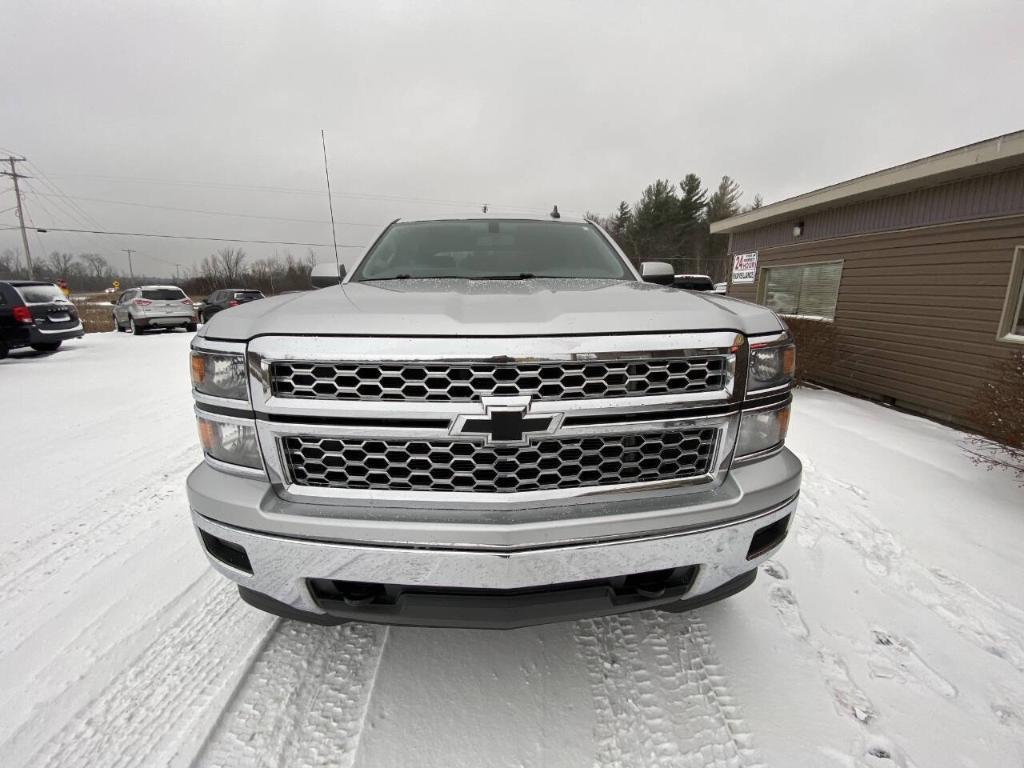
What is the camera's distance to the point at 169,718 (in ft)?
5.14

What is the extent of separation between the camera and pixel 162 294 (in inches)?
648

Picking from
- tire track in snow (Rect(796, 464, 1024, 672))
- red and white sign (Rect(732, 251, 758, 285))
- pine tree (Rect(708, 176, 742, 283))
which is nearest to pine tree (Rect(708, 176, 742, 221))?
pine tree (Rect(708, 176, 742, 283))

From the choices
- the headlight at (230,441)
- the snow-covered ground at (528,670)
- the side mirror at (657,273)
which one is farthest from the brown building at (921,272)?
the headlight at (230,441)

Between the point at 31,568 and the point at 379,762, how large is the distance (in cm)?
238

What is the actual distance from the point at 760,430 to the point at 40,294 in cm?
1468

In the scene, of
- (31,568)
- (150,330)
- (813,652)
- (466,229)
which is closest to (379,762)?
(813,652)

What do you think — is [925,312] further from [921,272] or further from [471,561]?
[471,561]

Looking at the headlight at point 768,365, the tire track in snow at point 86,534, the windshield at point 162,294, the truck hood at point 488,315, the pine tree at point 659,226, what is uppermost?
the pine tree at point 659,226

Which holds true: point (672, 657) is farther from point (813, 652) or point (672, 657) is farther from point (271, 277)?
point (271, 277)

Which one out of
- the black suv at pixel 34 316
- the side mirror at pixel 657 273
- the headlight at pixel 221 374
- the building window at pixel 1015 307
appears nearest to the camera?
Answer: the headlight at pixel 221 374

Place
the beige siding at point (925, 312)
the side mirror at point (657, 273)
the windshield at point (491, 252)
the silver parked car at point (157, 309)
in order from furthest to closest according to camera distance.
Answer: the silver parked car at point (157, 309)
the beige siding at point (925, 312)
the side mirror at point (657, 273)
the windshield at point (491, 252)

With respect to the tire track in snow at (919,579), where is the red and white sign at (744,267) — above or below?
above

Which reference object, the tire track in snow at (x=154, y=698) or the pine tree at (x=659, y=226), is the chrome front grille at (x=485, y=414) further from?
the pine tree at (x=659, y=226)

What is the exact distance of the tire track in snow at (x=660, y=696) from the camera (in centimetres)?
147
